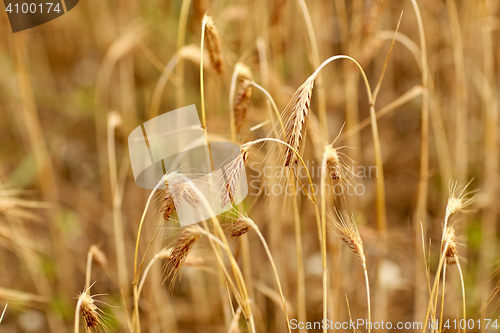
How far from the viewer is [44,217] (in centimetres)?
185

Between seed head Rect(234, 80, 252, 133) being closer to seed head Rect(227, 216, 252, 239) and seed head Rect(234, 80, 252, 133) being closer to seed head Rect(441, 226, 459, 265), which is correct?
seed head Rect(227, 216, 252, 239)

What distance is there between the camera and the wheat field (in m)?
0.75

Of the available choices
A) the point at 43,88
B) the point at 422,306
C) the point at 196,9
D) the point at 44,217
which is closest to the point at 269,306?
the point at 422,306

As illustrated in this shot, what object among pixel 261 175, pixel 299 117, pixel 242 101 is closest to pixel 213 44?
pixel 242 101

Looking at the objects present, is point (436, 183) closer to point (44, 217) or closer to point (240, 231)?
point (240, 231)

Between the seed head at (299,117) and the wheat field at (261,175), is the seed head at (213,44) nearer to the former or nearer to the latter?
the wheat field at (261,175)

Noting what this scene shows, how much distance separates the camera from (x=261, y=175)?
1.27 meters

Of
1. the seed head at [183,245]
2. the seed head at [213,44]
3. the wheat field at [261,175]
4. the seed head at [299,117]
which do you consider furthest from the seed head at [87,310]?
the seed head at [213,44]

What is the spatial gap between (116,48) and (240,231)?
931mm

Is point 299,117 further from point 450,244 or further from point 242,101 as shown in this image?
point 450,244

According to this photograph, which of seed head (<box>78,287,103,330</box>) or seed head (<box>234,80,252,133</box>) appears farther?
seed head (<box>234,80,252,133</box>)

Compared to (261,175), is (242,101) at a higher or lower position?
higher

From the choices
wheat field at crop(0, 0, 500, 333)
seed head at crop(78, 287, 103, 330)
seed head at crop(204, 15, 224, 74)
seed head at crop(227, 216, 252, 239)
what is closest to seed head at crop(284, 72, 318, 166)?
wheat field at crop(0, 0, 500, 333)

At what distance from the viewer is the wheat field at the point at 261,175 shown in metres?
0.75
